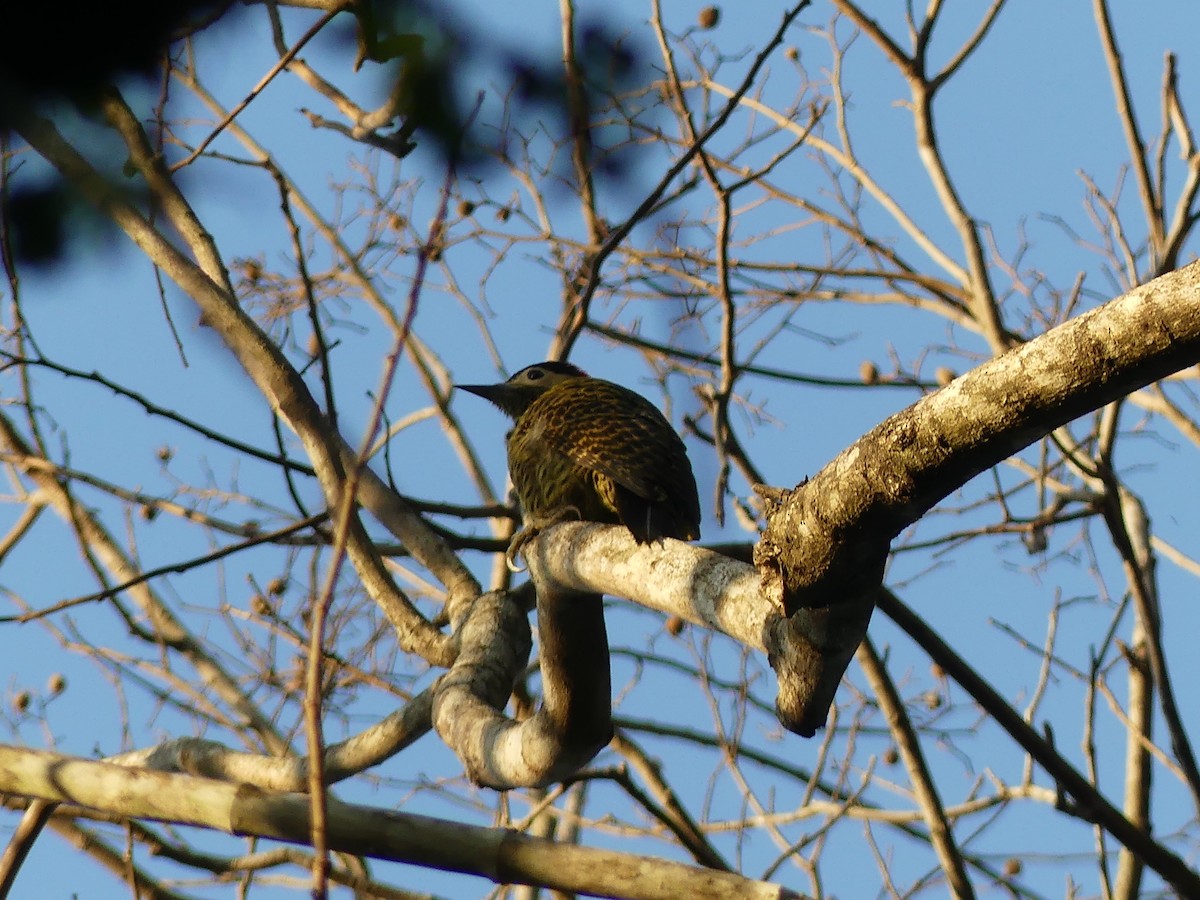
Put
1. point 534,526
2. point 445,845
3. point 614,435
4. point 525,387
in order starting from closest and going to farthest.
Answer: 1. point 445,845
2. point 534,526
3. point 614,435
4. point 525,387

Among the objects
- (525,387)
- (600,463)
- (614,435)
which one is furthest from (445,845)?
(525,387)

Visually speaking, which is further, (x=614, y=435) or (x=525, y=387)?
(x=525, y=387)

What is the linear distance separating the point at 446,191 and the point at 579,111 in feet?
3.76

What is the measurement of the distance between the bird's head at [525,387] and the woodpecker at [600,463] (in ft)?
0.55

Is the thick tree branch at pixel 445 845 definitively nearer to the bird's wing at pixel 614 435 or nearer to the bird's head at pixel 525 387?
the bird's wing at pixel 614 435

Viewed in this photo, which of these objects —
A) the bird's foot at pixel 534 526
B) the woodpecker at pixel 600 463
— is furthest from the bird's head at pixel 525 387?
the bird's foot at pixel 534 526

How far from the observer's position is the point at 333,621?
22.5 ft

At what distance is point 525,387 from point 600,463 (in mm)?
1803

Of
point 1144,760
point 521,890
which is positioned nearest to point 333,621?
point 521,890

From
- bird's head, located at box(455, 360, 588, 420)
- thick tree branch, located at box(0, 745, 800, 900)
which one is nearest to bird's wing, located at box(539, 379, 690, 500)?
bird's head, located at box(455, 360, 588, 420)

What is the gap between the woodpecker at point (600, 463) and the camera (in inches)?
171

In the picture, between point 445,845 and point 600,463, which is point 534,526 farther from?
point 445,845

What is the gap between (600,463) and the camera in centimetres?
473

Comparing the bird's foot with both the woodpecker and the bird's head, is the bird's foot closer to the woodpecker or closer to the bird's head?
the woodpecker
